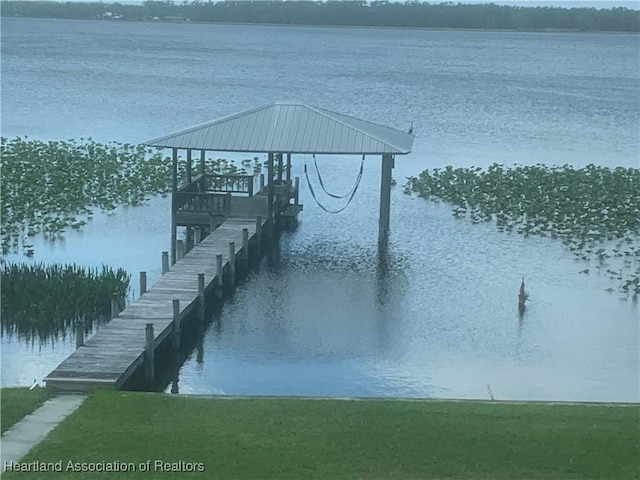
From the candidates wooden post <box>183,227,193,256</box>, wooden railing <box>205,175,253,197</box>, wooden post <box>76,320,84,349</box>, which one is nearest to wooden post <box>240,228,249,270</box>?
wooden post <box>183,227,193,256</box>

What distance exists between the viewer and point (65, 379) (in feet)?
61.6

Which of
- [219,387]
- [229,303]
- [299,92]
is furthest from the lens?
[299,92]

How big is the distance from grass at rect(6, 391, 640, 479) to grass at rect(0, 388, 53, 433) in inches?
29.0

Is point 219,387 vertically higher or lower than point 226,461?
lower

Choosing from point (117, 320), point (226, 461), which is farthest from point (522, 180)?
point (226, 461)

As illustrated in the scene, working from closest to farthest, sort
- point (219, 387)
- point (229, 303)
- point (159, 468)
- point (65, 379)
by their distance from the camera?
point (159, 468), point (65, 379), point (219, 387), point (229, 303)

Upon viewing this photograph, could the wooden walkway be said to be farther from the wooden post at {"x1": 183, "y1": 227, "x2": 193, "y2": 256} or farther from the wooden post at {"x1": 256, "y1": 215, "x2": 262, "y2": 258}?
the wooden post at {"x1": 183, "y1": 227, "x2": 193, "y2": 256}

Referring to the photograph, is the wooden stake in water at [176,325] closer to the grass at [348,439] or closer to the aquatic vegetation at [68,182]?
the grass at [348,439]

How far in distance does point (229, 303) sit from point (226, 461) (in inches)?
489

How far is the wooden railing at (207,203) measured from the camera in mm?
32781

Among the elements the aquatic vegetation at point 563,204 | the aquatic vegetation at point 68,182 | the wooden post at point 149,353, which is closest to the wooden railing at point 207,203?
the aquatic vegetation at point 68,182

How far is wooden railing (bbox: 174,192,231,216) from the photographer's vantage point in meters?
32.8

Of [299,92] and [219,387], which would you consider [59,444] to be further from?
[299,92]

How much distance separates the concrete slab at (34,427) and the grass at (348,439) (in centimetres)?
22
